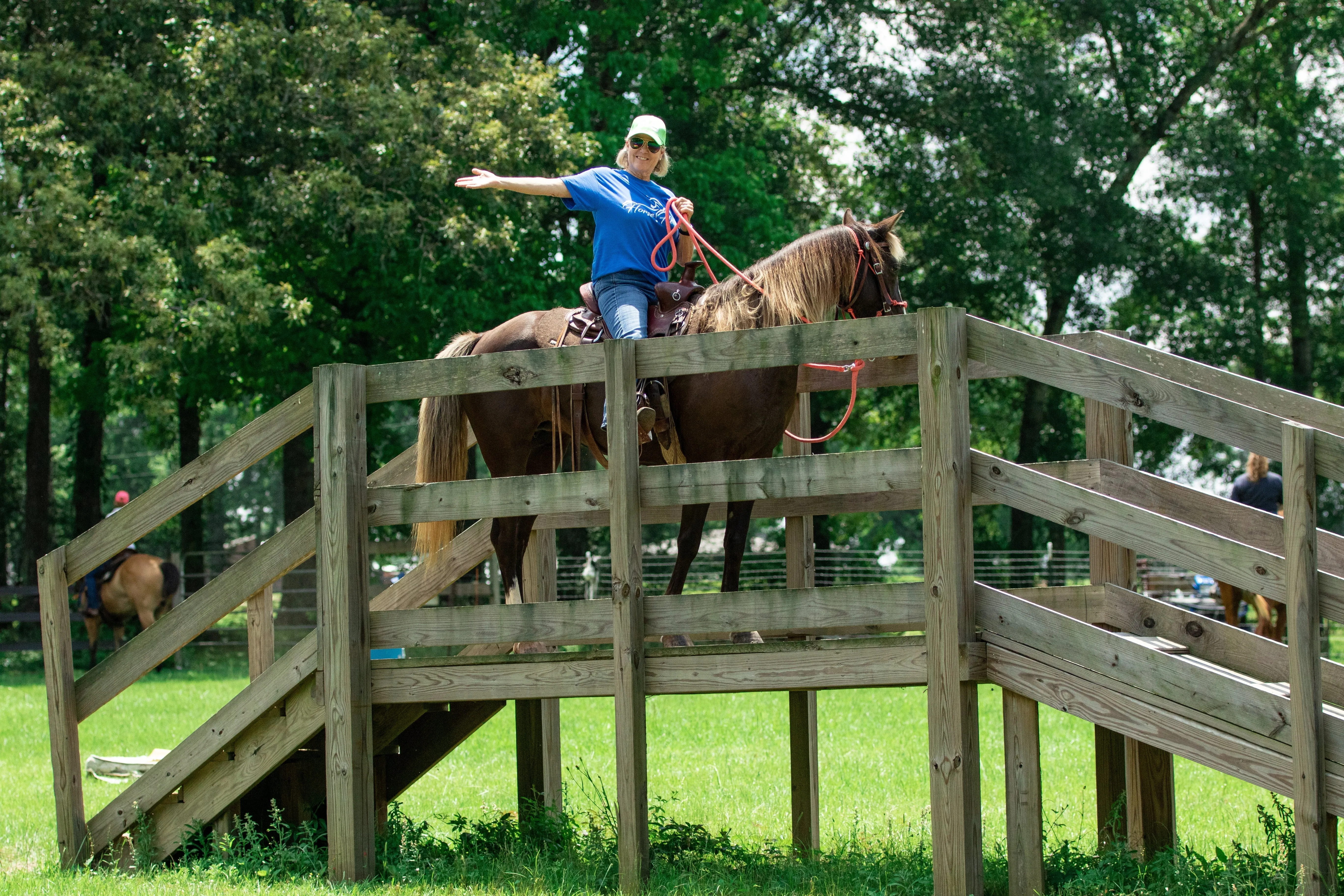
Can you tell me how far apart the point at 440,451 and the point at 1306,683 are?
4210mm

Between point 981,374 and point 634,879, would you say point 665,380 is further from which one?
point 634,879

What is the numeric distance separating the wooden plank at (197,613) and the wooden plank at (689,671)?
2.18 feet

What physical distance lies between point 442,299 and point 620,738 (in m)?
15.1

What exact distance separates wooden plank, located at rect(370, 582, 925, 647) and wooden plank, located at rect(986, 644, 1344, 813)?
44 centimetres

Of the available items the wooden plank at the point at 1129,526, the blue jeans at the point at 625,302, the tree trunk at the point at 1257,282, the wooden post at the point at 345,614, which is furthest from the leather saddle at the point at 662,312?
the tree trunk at the point at 1257,282

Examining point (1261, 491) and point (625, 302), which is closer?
point (625, 302)

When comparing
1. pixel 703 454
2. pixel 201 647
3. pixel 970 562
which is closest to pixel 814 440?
pixel 703 454

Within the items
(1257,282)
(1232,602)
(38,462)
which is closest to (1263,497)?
(1232,602)

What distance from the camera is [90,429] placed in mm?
22984

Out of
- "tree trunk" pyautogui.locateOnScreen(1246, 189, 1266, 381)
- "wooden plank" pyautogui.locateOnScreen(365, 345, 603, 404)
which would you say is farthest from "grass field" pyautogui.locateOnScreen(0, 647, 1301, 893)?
"tree trunk" pyautogui.locateOnScreen(1246, 189, 1266, 381)

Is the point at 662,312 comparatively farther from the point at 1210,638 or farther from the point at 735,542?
the point at 1210,638

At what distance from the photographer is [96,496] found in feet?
73.9

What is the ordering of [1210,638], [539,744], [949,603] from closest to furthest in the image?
1. [949,603]
2. [1210,638]
3. [539,744]

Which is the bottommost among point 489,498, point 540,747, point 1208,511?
point 540,747
